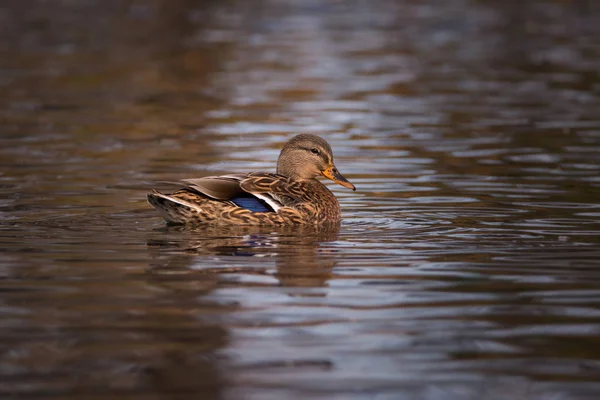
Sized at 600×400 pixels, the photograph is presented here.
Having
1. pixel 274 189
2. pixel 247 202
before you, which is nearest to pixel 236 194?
pixel 247 202

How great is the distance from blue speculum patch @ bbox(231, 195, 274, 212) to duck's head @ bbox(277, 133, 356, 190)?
2.82 feet

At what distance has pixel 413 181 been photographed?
12906 mm

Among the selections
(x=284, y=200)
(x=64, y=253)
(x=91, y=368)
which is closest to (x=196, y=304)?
(x=91, y=368)

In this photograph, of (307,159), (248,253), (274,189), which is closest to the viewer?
(248,253)

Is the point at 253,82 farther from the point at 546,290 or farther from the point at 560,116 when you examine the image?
the point at 546,290

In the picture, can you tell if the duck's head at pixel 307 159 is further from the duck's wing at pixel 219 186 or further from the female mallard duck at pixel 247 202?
the duck's wing at pixel 219 186

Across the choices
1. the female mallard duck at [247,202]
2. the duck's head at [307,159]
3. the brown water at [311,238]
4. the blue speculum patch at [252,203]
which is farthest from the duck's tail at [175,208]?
the duck's head at [307,159]

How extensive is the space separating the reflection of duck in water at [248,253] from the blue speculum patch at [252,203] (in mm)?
160

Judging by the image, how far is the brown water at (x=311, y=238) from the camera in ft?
20.4

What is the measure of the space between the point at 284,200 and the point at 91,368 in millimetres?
4584

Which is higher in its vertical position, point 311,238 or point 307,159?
point 307,159

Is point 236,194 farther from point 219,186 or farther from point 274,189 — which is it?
point 274,189

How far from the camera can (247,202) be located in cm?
1050

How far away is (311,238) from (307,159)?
136 centimetres
